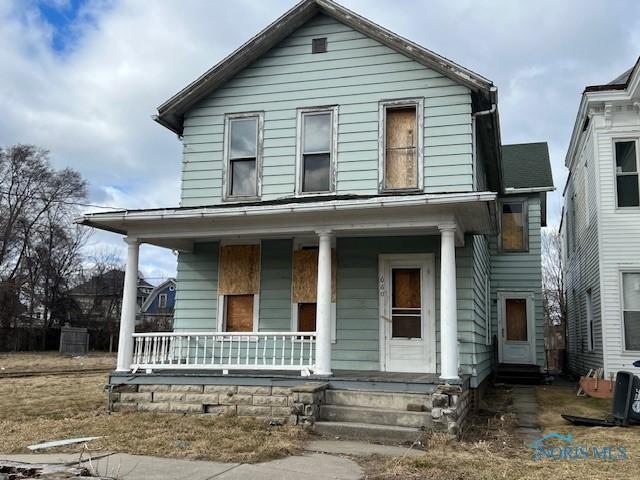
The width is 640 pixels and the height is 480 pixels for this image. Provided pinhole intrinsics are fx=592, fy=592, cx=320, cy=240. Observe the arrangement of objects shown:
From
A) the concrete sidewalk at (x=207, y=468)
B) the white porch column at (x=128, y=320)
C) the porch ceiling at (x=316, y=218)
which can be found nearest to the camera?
the concrete sidewalk at (x=207, y=468)

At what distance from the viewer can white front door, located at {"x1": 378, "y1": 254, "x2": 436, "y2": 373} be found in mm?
9641

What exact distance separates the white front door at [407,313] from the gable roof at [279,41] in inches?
117

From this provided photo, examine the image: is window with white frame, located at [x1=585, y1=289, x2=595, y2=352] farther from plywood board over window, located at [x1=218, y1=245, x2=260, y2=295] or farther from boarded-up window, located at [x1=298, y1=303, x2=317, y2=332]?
plywood board over window, located at [x1=218, y1=245, x2=260, y2=295]

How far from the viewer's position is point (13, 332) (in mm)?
34062

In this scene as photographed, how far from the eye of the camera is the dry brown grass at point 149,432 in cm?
665

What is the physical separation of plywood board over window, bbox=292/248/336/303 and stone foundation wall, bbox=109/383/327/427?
2.02 m

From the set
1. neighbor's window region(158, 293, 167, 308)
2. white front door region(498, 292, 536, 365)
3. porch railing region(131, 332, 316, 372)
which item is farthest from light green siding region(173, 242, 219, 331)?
neighbor's window region(158, 293, 167, 308)

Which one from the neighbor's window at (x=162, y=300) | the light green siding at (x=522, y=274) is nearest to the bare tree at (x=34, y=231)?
the neighbor's window at (x=162, y=300)

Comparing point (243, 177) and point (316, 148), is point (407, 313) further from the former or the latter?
point (243, 177)

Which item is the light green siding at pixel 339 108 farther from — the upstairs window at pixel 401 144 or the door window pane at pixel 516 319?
the door window pane at pixel 516 319

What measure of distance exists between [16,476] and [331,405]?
4.10 m

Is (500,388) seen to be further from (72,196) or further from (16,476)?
(72,196)

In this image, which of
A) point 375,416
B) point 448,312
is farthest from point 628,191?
point 375,416

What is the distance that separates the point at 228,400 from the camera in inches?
349
